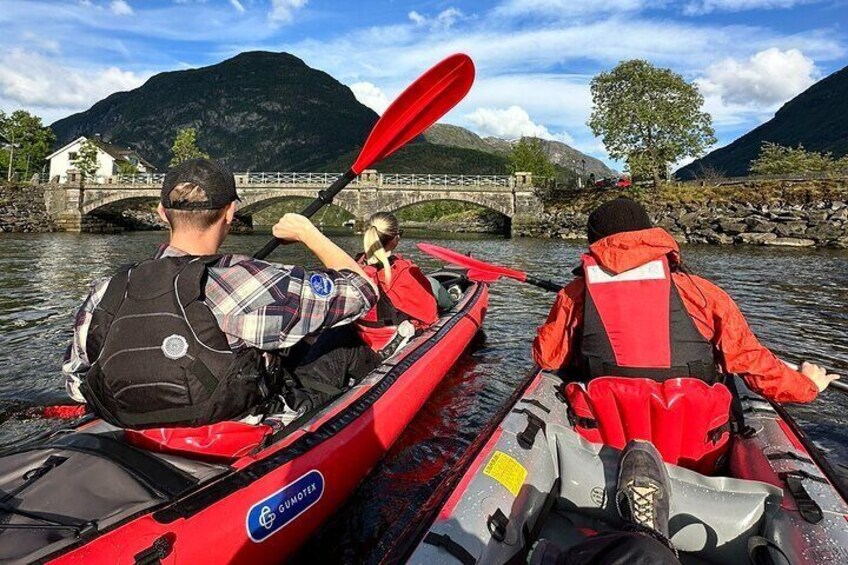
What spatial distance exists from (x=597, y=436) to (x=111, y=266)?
2051cm

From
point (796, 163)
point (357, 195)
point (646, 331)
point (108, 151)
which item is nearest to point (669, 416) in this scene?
point (646, 331)

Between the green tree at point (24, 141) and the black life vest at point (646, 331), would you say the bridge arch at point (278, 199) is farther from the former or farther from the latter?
the black life vest at point (646, 331)

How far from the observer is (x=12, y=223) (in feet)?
127

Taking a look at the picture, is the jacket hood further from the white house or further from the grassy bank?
the white house

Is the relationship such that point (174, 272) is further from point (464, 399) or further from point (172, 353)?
point (464, 399)

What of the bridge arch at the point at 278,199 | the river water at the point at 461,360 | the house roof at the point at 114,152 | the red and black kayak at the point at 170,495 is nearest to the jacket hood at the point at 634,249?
the red and black kayak at the point at 170,495

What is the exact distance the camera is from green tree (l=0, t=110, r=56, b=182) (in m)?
57.7

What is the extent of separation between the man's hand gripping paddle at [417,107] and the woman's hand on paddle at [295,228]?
2.58 metres

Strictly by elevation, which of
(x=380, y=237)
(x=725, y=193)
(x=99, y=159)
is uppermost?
(x=99, y=159)

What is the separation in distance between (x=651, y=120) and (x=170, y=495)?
45.5 meters

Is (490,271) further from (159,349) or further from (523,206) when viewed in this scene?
(523,206)

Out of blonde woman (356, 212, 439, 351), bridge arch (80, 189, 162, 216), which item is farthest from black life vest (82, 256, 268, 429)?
bridge arch (80, 189, 162, 216)

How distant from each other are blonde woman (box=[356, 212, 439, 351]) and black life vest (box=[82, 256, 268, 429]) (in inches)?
116

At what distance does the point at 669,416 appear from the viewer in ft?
10.2
